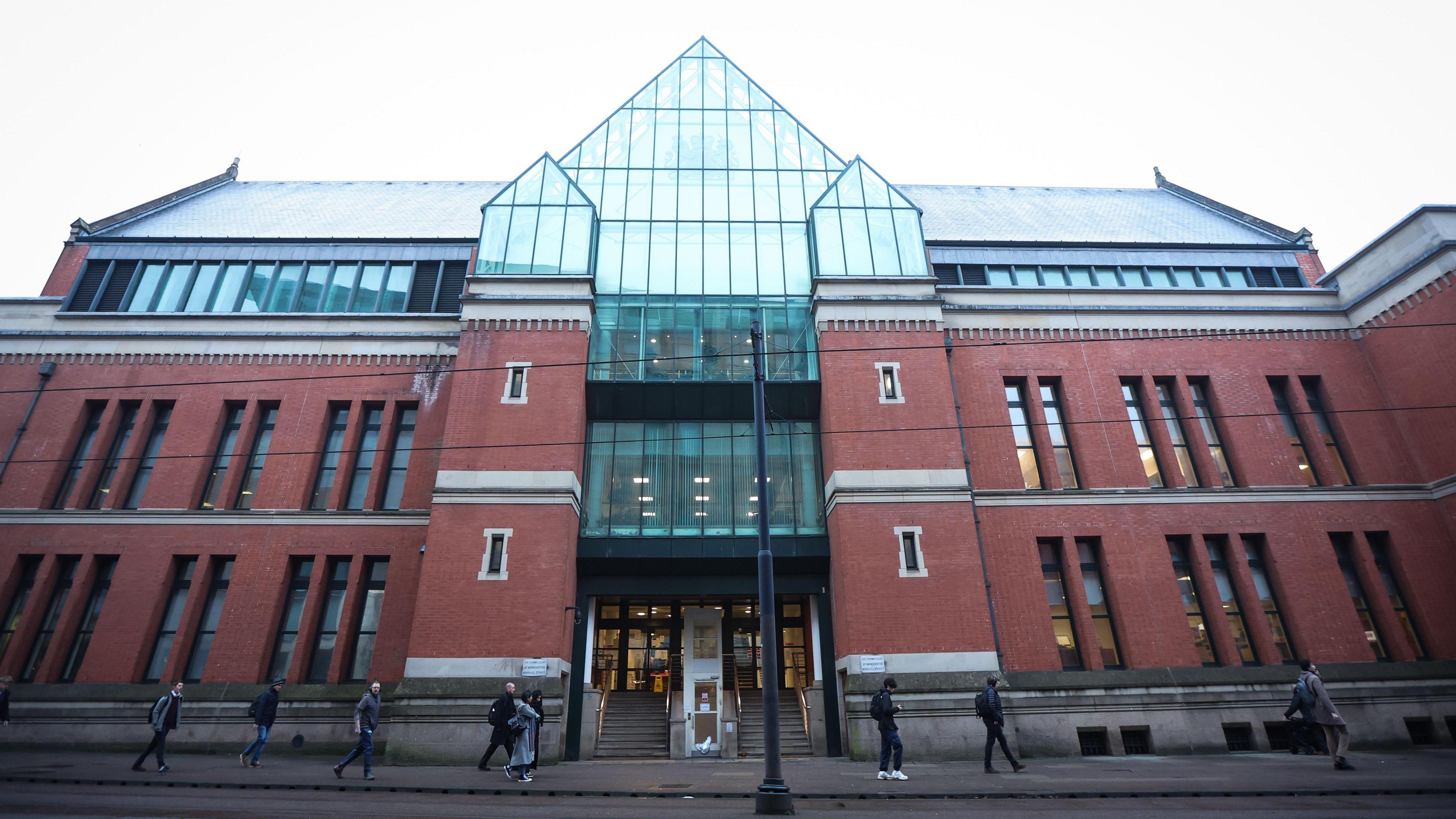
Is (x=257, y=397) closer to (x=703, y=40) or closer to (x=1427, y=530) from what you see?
(x=703, y=40)

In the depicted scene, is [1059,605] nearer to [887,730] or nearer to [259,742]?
[887,730]

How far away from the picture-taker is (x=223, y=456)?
22984mm

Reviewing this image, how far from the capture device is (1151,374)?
23.4 meters

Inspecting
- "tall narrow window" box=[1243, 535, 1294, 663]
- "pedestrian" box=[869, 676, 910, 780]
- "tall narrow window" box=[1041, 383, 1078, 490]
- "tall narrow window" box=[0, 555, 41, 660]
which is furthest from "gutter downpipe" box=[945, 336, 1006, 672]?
"tall narrow window" box=[0, 555, 41, 660]

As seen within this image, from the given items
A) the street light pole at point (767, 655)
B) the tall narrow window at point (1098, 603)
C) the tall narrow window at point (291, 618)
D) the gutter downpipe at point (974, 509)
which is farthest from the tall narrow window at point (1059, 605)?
the tall narrow window at point (291, 618)

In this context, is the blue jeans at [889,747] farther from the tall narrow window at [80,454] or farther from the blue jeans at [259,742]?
the tall narrow window at [80,454]

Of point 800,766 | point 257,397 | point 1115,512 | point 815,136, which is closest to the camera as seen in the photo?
point 800,766

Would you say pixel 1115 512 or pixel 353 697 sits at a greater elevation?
pixel 1115 512

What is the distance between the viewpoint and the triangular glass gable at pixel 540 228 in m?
23.3

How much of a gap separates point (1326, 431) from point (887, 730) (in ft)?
64.5

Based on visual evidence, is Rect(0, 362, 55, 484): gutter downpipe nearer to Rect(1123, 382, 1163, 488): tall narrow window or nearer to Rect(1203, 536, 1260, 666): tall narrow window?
Rect(1123, 382, 1163, 488): tall narrow window

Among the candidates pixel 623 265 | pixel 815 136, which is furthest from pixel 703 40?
pixel 623 265

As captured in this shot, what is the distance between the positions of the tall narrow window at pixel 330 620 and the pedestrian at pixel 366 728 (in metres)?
6.32

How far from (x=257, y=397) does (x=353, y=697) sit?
10551mm
